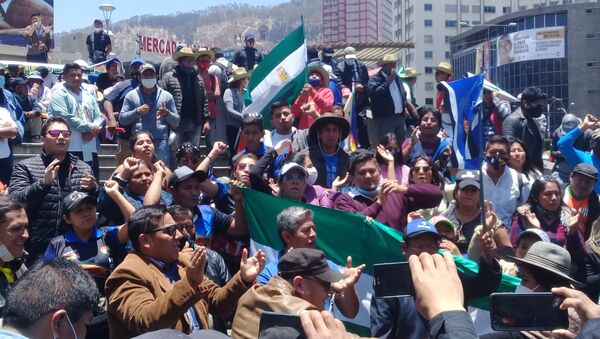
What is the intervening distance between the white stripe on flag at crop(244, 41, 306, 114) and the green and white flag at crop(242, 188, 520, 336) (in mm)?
2876

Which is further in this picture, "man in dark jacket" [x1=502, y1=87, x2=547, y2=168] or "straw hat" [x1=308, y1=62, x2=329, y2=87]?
"straw hat" [x1=308, y1=62, x2=329, y2=87]

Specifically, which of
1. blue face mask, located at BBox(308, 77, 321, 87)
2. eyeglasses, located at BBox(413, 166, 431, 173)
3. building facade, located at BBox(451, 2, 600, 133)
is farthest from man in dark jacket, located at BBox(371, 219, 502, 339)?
building facade, located at BBox(451, 2, 600, 133)

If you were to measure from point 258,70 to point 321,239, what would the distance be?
381 cm

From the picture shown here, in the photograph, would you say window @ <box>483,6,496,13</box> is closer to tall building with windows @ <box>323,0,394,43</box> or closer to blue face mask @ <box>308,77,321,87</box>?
tall building with windows @ <box>323,0,394,43</box>

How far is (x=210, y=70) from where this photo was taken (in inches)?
499

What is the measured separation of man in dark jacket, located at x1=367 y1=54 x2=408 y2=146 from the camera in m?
12.1

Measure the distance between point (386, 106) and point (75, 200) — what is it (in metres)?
6.75

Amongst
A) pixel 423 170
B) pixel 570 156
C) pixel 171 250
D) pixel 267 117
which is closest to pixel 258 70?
pixel 267 117

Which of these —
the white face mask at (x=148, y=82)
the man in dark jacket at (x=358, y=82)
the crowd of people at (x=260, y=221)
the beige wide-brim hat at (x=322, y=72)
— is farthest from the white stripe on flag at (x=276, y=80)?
the man in dark jacket at (x=358, y=82)

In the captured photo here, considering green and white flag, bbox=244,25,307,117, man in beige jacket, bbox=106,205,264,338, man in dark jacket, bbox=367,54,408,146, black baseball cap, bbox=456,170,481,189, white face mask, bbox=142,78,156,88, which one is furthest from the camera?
man in dark jacket, bbox=367,54,408,146

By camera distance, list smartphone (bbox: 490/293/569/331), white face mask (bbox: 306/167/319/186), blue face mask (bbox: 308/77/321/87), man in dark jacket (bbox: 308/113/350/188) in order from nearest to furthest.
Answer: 1. smartphone (bbox: 490/293/569/331)
2. white face mask (bbox: 306/167/319/186)
3. man in dark jacket (bbox: 308/113/350/188)
4. blue face mask (bbox: 308/77/321/87)

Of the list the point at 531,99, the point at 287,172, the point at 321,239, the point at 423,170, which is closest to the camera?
the point at 321,239

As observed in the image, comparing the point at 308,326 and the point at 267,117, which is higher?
the point at 267,117

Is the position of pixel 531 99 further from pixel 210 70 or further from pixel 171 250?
pixel 171 250
